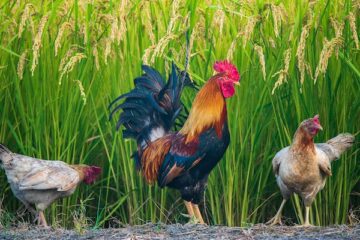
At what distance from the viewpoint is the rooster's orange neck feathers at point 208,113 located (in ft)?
20.5

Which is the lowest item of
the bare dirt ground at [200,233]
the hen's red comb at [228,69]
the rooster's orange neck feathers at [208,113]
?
the bare dirt ground at [200,233]

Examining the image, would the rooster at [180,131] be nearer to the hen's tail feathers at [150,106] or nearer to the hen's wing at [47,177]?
the hen's tail feathers at [150,106]

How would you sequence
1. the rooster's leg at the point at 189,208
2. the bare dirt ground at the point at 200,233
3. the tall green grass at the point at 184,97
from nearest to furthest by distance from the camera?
the bare dirt ground at the point at 200,233
the rooster's leg at the point at 189,208
the tall green grass at the point at 184,97

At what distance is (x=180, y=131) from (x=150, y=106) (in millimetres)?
344

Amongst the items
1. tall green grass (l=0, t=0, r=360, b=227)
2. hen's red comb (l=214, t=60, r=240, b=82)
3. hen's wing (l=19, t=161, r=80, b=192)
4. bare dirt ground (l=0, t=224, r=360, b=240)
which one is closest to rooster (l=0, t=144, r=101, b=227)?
hen's wing (l=19, t=161, r=80, b=192)

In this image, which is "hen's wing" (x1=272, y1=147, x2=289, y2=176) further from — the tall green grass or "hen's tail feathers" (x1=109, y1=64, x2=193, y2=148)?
"hen's tail feathers" (x1=109, y1=64, x2=193, y2=148)

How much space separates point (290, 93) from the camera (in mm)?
6574

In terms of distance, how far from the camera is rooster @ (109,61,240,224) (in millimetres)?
6211

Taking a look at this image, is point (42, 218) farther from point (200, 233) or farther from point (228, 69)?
point (228, 69)

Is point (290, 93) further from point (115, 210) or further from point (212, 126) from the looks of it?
point (115, 210)

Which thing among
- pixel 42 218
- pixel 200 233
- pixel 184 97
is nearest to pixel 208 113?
pixel 184 97

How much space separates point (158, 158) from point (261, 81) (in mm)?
978

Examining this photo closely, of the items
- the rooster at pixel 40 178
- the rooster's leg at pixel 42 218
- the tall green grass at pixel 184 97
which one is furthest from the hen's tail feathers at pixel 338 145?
the rooster's leg at pixel 42 218

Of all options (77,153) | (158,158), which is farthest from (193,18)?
(77,153)
